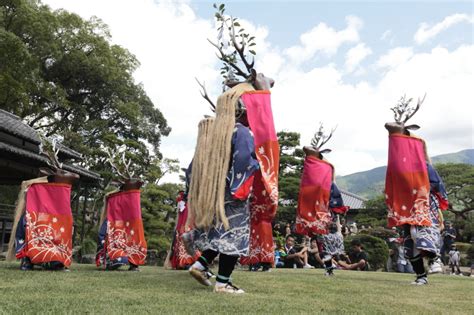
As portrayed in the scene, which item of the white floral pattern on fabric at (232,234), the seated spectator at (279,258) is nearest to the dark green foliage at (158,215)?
the seated spectator at (279,258)

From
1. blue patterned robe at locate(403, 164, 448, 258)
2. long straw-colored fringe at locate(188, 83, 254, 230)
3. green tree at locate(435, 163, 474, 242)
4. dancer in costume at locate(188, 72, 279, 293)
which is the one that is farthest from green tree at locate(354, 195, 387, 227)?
long straw-colored fringe at locate(188, 83, 254, 230)

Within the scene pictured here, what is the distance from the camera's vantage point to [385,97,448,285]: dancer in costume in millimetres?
6328

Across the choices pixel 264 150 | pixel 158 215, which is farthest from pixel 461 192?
pixel 264 150

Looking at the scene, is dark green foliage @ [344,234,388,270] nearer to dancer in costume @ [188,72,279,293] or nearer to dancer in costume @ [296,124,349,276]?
dancer in costume @ [296,124,349,276]

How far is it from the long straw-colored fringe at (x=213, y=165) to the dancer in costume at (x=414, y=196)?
2947 mm

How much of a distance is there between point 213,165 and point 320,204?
3.94 m

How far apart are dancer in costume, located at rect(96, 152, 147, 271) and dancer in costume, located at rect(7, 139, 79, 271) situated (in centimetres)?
104

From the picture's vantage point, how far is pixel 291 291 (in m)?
4.64

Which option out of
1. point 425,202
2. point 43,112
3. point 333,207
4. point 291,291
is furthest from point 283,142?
point 291,291

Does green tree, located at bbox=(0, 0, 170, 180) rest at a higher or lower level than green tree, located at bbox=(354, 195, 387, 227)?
higher

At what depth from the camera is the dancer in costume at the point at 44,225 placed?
721cm

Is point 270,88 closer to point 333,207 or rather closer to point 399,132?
point 399,132

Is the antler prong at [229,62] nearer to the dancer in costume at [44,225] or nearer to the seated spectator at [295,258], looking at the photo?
the dancer in costume at [44,225]

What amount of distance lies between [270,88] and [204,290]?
241 centimetres
